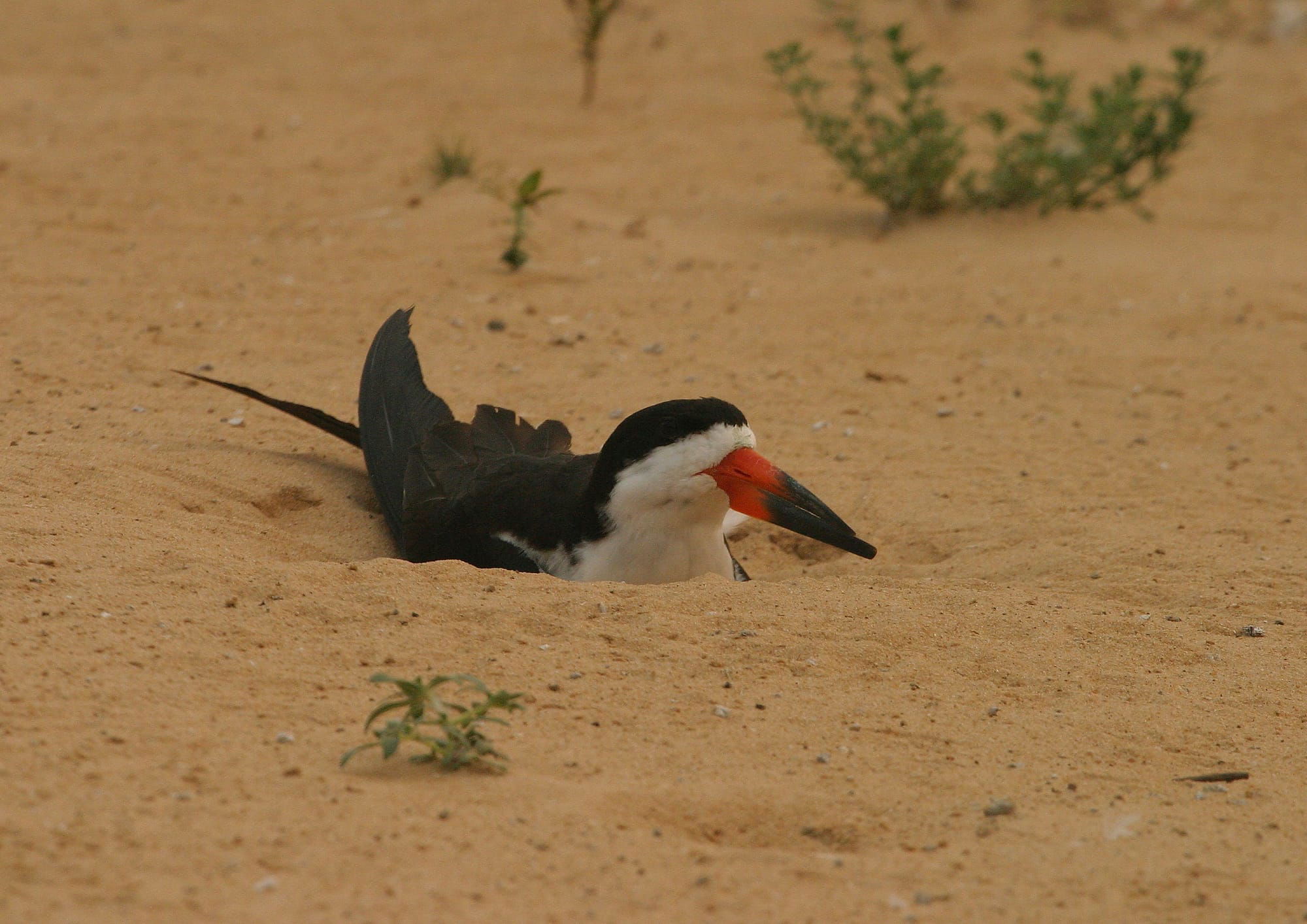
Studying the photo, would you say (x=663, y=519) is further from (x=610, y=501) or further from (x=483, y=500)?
(x=483, y=500)

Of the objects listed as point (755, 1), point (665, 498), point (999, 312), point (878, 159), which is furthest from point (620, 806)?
point (755, 1)

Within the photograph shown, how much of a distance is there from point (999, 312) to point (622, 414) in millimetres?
2360

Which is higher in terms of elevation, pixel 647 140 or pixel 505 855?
pixel 647 140

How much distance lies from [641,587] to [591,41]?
6.72m

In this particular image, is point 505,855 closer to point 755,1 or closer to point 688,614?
point 688,614

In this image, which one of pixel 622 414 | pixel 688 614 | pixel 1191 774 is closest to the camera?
pixel 1191 774

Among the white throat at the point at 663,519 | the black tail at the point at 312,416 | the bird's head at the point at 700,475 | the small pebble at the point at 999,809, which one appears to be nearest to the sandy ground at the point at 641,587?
the small pebble at the point at 999,809

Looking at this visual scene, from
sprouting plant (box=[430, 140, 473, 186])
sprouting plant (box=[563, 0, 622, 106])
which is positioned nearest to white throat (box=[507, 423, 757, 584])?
sprouting plant (box=[430, 140, 473, 186])

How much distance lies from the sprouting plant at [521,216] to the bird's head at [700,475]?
292 centimetres

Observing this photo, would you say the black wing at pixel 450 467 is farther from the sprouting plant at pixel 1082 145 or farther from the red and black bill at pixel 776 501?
the sprouting plant at pixel 1082 145

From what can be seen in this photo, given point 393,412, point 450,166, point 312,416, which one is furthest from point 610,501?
point 450,166

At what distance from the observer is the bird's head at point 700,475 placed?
14.3 ft

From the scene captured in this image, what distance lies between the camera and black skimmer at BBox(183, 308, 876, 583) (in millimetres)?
4371

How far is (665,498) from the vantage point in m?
4.38
